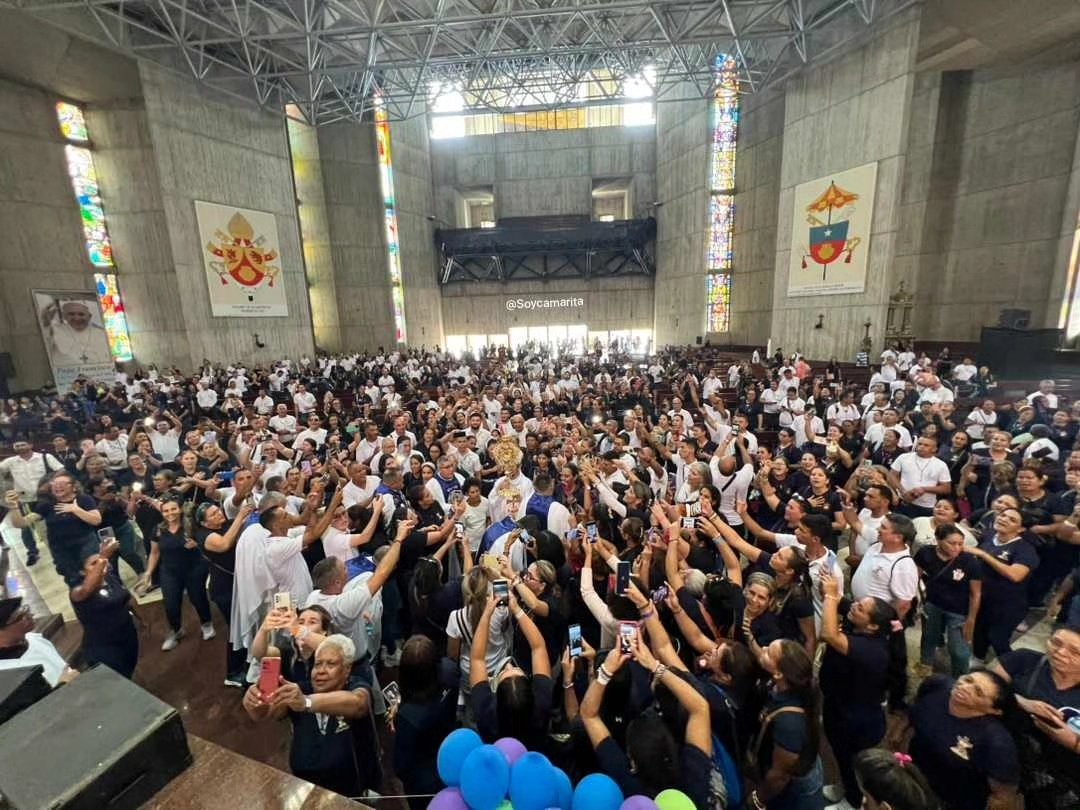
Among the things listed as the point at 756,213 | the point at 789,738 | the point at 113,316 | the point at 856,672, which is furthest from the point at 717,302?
the point at 113,316

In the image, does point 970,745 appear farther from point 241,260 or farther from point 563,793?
point 241,260

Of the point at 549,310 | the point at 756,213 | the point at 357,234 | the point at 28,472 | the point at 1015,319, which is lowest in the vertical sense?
the point at 28,472

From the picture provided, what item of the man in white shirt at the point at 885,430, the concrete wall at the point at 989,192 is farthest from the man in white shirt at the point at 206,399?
the concrete wall at the point at 989,192

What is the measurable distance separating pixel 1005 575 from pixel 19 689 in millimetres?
5046

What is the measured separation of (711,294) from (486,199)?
13866 millimetres

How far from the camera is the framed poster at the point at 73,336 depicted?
581 inches

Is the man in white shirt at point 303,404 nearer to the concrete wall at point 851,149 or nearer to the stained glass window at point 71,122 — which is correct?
the stained glass window at point 71,122

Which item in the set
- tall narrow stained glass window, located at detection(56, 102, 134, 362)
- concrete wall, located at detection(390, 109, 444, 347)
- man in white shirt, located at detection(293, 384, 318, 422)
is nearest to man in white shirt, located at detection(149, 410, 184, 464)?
man in white shirt, located at detection(293, 384, 318, 422)

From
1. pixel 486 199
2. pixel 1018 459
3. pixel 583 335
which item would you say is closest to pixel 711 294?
pixel 583 335

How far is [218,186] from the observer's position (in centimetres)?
1580

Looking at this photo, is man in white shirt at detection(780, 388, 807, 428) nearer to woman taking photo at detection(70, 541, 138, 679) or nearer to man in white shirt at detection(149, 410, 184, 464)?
woman taking photo at detection(70, 541, 138, 679)

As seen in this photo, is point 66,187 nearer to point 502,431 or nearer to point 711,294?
point 502,431

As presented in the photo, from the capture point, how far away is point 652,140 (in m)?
24.0

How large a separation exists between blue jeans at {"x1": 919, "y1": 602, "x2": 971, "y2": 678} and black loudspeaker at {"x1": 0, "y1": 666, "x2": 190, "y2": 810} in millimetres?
4349
